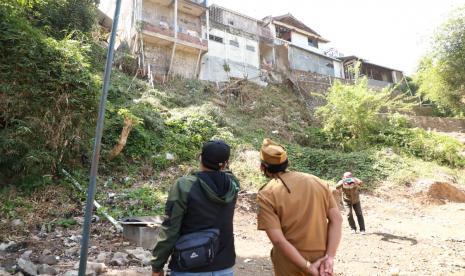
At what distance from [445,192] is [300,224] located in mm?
13215

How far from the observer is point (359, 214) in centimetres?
784

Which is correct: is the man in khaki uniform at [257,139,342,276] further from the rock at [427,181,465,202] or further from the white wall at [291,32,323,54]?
the white wall at [291,32,323,54]

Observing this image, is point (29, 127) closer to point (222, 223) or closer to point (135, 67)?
point (222, 223)

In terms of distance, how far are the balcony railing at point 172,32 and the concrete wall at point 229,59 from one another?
1191 millimetres

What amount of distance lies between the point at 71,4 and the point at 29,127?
871cm

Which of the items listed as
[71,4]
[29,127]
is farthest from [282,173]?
[71,4]

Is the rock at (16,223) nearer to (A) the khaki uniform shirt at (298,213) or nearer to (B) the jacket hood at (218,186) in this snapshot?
(B) the jacket hood at (218,186)

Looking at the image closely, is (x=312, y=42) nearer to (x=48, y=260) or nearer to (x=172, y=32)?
(x=172, y=32)

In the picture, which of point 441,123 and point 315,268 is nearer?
point 315,268

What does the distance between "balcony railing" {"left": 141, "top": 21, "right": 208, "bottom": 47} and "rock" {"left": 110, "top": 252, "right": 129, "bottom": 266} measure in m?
17.0

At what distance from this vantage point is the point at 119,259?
4.77 meters

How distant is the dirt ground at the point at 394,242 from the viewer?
514cm

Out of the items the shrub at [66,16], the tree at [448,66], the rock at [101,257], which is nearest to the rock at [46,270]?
the rock at [101,257]

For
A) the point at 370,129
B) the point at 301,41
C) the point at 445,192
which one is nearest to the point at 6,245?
the point at 445,192
